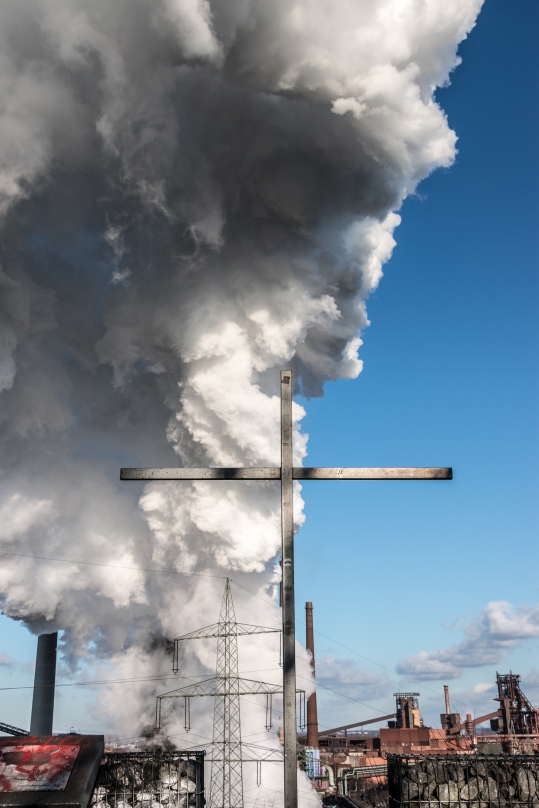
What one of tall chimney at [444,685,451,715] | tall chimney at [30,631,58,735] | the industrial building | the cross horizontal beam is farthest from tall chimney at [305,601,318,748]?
the cross horizontal beam

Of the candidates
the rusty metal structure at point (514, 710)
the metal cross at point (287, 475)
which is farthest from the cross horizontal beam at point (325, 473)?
the rusty metal structure at point (514, 710)

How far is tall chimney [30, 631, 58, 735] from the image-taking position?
5547 centimetres

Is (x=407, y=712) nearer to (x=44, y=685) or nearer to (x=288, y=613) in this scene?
(x=44, y=685)

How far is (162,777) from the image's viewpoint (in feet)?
79.5

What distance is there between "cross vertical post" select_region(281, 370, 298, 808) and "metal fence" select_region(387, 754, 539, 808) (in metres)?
16.7

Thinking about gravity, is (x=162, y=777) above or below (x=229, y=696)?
below

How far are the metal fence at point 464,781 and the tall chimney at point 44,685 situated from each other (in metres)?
37.6

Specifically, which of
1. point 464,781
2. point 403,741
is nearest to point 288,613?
point 464,781

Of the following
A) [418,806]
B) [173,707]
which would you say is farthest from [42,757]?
[173,707]

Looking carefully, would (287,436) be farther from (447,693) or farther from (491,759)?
(447,693)

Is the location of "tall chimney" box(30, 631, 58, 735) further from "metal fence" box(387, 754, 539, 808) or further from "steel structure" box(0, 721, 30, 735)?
"metal fence" box(387, 754, 539, 808)

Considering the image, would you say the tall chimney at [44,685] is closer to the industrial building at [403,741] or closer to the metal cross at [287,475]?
the industrial building at [403,741]

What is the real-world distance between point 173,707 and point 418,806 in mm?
27322

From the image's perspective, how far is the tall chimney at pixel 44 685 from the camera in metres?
55.5
